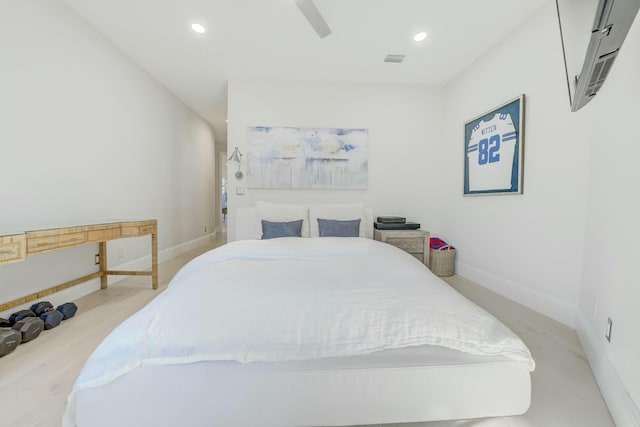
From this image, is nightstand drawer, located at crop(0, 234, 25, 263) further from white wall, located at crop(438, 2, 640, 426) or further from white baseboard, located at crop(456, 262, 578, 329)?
white baseboard, located at crop(456, 262, 578, 329)

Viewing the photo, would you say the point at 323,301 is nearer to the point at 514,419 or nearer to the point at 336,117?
the point at 514,419

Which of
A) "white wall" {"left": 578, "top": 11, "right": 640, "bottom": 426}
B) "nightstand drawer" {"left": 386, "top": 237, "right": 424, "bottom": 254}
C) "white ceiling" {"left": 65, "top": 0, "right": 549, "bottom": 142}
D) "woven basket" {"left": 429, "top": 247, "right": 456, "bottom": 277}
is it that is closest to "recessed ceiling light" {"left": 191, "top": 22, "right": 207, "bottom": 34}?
"white ceiling" {"left": 65, "top": 0, "right": 549, "bottom": 142}

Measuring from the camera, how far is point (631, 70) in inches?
48.9

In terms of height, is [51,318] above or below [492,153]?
below

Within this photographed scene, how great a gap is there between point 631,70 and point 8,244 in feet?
11.3

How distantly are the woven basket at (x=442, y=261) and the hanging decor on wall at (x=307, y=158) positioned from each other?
1238mm

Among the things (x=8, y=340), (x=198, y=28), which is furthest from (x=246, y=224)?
(x=198, y=28)

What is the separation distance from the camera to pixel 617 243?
1.29 metres

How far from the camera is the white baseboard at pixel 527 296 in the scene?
202 centimetres

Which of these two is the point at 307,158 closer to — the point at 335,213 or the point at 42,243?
the point at 335,213

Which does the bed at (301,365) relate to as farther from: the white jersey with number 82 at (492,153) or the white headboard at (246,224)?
the white jersey with number 82 at (492,153)

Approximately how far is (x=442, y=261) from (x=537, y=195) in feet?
4.20

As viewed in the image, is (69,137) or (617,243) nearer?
(617,243)

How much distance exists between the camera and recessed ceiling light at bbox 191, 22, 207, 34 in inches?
95.4
